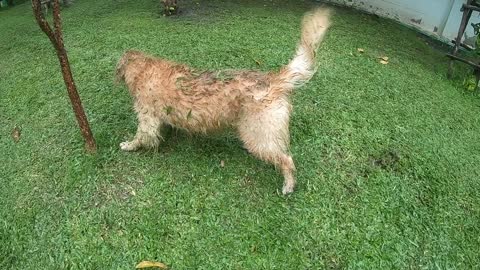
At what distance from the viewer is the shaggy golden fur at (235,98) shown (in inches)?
120

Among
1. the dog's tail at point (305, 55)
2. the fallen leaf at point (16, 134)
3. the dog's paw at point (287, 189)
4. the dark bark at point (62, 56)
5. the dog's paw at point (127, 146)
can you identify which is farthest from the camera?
the fallen leaf at point (16, 134)

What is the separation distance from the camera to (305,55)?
3051mm

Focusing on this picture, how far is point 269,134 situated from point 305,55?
25.3 inches

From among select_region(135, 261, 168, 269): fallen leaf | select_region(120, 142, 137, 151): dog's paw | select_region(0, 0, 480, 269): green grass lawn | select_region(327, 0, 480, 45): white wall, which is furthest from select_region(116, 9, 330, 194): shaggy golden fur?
select_region(327, 0, 480, 45): white wall

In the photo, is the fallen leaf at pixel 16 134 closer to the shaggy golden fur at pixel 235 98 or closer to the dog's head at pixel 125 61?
the dog's head at pixel 125 61

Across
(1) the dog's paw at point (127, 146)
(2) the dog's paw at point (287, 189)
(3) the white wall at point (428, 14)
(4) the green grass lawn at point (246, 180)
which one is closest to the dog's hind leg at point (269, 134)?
(2) the dog's paw at point (287, 189)

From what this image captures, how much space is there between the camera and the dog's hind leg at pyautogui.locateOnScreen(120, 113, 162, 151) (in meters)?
3.42

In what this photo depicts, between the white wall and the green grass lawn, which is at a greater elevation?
the white wall

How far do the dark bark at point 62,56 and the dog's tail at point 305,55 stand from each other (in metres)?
1.57

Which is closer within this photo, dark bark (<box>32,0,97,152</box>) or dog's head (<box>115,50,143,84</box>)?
dark bark (<box>32,0,97,152</box>)

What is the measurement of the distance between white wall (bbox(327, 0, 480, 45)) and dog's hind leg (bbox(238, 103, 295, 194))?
14.9ft

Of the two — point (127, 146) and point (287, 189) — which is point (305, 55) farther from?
point (127, 146)

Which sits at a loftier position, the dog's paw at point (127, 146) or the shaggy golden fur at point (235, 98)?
the shaggy golden fur at point (235, 98)

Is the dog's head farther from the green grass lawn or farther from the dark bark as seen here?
the green grass lawn
